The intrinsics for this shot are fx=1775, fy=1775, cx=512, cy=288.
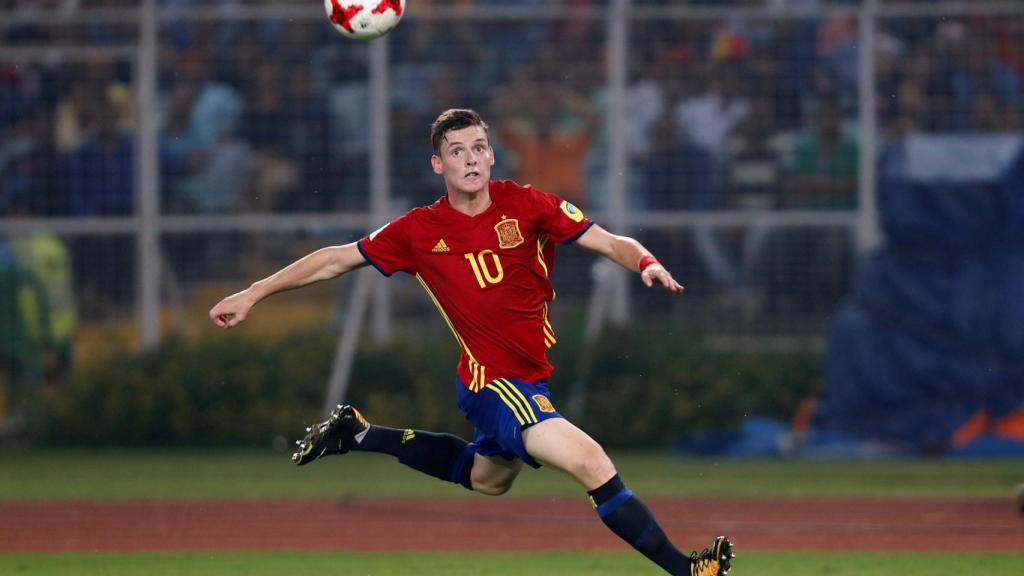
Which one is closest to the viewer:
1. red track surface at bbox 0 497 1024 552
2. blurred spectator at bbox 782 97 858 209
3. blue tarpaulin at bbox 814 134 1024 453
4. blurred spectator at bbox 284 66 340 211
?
red track surface at bbox 0 497 1024 552

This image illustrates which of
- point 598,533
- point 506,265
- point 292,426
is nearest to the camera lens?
point 506,265

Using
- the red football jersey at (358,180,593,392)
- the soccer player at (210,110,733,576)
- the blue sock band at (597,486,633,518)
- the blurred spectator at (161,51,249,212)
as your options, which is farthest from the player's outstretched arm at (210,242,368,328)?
the blurred spectator at (161,51,249,212)

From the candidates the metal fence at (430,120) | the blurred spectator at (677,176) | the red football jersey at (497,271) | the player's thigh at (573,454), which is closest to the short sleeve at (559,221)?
the red football jersey at (497,271)

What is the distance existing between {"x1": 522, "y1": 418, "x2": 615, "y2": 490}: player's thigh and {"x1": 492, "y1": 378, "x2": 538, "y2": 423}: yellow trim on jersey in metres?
0.12

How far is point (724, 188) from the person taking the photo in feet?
65.5

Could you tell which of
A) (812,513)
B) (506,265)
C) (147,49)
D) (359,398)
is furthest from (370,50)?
→ (506,265)

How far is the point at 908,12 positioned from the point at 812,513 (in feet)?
28.1

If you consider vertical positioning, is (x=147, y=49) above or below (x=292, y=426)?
above

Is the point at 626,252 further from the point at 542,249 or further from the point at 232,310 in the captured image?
the point at 232,310

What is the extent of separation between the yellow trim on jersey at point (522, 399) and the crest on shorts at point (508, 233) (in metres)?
0.67

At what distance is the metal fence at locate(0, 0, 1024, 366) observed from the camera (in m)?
19.8

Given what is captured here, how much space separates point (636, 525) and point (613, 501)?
0.15 meters

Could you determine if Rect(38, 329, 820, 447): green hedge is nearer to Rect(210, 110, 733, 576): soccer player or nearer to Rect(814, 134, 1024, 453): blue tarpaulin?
Rect(814, 134, 1024, 453): blue tarpaulin

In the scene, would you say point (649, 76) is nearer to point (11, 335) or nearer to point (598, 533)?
point (11, 335)
